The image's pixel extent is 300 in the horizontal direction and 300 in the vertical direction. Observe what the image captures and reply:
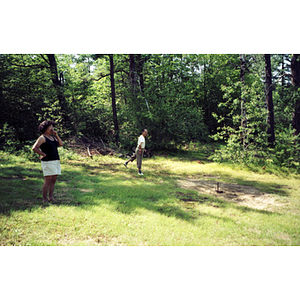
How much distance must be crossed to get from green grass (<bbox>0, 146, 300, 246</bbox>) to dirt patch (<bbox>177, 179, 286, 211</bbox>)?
32 centimetres

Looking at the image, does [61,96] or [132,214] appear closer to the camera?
[132,214]

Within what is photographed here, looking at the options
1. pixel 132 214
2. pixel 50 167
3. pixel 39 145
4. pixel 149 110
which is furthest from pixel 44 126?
pixel 149 110

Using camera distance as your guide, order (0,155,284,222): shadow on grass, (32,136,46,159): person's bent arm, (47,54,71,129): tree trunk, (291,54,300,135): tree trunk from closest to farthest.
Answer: (32,136,46,159): person's bent arm < (0,155,284,222): shadow on grass < (291,54,300,135): tree trunk < (47,54,71,129): tree trunk

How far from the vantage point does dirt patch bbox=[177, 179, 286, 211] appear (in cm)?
649

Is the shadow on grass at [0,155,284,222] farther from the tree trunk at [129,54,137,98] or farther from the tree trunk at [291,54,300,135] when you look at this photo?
the tree trunk at [129,54,137,98]

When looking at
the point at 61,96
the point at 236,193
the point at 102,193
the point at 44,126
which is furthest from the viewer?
the point at 61,96

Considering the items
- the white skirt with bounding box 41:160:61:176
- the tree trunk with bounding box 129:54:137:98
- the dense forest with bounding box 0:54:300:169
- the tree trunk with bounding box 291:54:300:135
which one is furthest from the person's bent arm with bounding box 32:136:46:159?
the tree trunk with bounding box 129:54:137:98

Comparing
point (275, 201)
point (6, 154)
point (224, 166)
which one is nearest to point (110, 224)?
point (275, 201)

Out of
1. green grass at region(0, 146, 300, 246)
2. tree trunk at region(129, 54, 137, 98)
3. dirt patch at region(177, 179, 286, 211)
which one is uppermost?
tree trunk at region(129, 54, 137, 98)

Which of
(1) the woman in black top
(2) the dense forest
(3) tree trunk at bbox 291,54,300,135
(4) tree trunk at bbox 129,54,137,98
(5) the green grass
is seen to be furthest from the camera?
(4) tree trunk at bbox 129,54,137,98

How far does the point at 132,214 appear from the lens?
523cm

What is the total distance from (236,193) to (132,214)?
13.5 ft

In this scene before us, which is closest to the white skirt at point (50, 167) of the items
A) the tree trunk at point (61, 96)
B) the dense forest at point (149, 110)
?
the dense forest at point (149, 110)

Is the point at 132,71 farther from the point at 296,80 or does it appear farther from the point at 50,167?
the point at 50,167
